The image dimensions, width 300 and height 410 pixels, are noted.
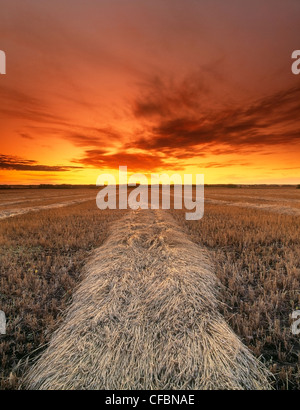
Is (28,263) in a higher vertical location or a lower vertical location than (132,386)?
higher

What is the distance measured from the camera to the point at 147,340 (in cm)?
341

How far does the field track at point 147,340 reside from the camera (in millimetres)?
2830

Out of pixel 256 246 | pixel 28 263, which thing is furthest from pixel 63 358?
pixel 256 246

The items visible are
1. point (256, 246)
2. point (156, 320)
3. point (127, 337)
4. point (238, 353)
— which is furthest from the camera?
point (256, 246)

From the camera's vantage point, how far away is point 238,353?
10.2 ft

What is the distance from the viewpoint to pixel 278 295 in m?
4.58

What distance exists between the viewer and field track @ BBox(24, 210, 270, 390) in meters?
2.83

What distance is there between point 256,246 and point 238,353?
5595 mm

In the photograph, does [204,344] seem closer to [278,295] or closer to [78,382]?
[78,382]
